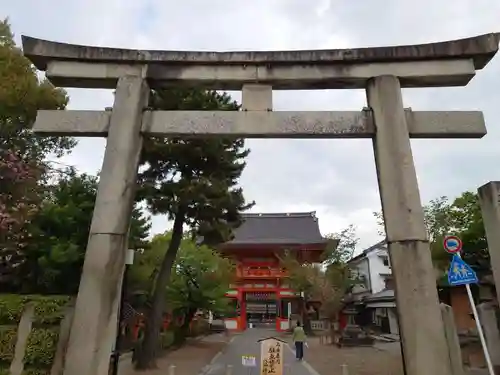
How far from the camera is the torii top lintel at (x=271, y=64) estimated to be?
22.1ft

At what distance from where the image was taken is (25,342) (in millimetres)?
6641

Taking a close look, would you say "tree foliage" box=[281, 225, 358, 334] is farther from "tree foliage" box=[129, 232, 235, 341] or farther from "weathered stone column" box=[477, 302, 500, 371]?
"weathered stone column" box=[477, 302, 500, 371]

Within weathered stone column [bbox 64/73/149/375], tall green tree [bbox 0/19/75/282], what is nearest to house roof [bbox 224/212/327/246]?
tall green tree [bbox 0/19/75/282]

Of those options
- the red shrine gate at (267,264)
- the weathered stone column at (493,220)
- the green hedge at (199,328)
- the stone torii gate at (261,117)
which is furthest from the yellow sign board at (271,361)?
the red shrine gate at (267,264)

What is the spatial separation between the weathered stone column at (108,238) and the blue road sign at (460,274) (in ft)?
17.3

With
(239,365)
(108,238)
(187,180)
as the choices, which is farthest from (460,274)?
(239,365)

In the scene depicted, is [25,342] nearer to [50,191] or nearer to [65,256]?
[65,256]

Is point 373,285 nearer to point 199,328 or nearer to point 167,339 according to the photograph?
point 199,328

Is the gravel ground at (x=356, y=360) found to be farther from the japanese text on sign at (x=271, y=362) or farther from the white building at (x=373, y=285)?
the white building at (x=373, y=285)

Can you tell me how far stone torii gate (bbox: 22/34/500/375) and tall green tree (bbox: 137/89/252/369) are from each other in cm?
624

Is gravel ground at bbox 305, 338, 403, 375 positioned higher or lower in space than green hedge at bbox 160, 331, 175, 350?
lower

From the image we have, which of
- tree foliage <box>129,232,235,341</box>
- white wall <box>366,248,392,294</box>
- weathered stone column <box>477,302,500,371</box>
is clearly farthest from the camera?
white wall <box>366,248,392,294</box>

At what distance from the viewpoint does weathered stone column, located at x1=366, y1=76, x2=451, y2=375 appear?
537cm

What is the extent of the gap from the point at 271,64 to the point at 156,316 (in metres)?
10.9
